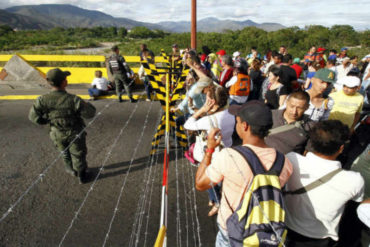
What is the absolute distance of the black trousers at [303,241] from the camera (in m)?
1.66

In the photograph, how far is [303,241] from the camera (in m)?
1.69

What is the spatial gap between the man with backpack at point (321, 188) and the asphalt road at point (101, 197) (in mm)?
1299

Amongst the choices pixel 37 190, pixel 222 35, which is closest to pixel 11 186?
pixel 37 190

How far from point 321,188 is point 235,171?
67 centimetres

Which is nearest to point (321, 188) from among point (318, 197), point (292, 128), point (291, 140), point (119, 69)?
point (318, 197)

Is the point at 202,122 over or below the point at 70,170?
over

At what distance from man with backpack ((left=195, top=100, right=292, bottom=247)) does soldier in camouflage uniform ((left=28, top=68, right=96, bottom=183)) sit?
7.93 ft

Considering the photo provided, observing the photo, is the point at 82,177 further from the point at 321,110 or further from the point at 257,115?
the point at 321,110

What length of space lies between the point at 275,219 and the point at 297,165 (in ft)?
1.67

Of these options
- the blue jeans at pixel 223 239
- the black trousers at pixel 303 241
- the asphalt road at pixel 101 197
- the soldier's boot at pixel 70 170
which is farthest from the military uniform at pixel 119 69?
the black trousers at pixel 303 241

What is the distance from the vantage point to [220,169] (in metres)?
1.44

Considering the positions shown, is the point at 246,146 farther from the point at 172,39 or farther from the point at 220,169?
the point at 172,39

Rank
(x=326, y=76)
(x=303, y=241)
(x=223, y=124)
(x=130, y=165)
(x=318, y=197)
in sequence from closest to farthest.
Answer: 1. (x=318, y=197)
2. (x=303, y=241)
3. (x=223, y=124)
4. (x=326, y=76)
5. (x=130, y=165)

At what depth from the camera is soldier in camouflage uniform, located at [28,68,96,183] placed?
307 centimetres
